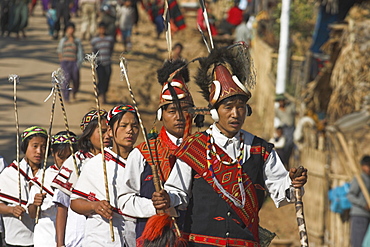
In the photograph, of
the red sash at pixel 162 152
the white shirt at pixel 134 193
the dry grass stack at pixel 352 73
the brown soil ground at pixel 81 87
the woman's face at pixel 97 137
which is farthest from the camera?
the brown soil ground at pixel 81 87

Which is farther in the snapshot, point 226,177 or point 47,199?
point 47,199

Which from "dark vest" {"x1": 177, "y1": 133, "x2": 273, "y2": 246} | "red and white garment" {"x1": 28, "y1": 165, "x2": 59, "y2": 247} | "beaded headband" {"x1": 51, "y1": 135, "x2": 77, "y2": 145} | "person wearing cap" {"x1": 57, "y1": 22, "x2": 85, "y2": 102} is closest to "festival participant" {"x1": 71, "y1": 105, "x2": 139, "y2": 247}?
"dark vest" {"x1": 177, "y1": 133, "x2": 273, "y2": 246}

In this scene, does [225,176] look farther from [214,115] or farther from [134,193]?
[134,193]

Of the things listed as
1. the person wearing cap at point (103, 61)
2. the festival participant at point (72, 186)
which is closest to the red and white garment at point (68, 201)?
the festival participant at point (72, 186)

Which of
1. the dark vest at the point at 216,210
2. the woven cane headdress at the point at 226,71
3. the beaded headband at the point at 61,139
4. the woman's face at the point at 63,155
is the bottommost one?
the dark vest at the point at 216,210

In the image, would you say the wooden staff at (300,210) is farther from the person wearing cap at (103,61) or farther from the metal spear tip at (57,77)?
the person wearing cap at (103,61)

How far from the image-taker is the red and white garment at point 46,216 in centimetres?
577

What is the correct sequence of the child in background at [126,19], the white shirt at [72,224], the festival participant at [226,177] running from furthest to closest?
1. the child in background at [126,19]
2. the white shirt at [72,224]
3. the festival participant at [226,177]

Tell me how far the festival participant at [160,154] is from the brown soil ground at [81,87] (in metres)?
4.64

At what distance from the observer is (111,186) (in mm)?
4906

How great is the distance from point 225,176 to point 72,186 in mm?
1413

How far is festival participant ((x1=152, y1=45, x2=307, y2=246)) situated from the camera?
4445mm

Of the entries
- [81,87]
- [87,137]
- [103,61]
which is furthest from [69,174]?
[81,87]

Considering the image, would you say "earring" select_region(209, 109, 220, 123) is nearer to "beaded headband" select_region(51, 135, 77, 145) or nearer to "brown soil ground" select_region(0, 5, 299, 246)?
"beaded headband" select_region(51, 135, 77, 145)
